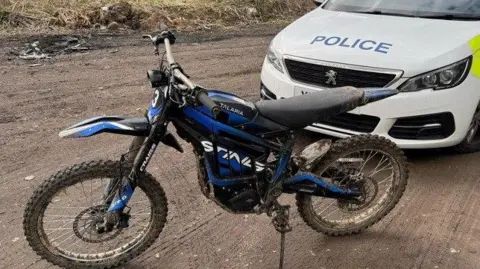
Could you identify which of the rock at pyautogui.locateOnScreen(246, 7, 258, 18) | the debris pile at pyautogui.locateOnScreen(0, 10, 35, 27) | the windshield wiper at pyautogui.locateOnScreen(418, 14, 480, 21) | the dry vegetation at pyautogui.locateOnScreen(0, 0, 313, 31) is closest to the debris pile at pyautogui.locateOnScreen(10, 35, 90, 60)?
the dry vegetation at pyautogui.locateOnScreen(0, 0, 313, 31)

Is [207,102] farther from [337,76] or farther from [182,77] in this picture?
[337,76]

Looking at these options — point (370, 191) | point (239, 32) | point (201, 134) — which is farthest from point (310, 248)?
point (239, 32)

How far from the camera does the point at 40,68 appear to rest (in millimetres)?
6906

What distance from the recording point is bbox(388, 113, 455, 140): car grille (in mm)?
4105

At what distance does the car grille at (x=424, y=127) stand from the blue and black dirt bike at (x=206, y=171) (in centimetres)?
74

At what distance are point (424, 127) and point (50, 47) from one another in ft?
19.1

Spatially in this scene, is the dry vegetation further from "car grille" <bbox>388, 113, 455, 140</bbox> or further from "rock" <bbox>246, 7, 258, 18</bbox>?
"car grille" <bbox>388, 113, 455, 140</bbox>

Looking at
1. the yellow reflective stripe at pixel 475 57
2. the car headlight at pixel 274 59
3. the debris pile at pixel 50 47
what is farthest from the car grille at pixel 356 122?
the debris pile at pixel 50 47

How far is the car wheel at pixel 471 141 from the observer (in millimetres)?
4508

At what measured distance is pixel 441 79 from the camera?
4043 mm

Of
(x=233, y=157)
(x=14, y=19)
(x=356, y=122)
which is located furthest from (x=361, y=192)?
(x=14, y=19)

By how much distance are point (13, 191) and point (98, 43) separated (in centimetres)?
455

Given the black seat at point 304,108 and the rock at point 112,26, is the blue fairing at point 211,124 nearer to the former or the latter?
the black seat at point 304,108

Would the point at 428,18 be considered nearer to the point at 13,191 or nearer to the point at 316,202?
the point at 316,202
